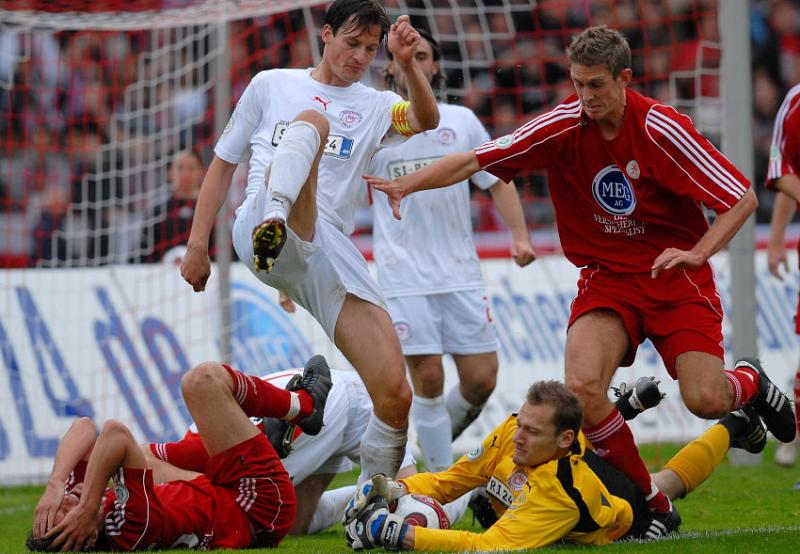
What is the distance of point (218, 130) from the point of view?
939cm

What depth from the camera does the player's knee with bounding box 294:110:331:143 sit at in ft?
16.0

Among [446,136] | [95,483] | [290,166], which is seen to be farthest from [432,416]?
[95,483]

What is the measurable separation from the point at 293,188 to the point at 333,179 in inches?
30.2

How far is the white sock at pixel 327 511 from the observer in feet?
19.3

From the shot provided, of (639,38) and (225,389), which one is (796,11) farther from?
(225,389)

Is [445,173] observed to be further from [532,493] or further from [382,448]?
[532,493]

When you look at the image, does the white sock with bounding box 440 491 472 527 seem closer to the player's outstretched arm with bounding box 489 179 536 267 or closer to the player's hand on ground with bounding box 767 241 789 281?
the player's outstretched arm with bounding box 489 179 536 267

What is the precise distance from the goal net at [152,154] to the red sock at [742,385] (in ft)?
12.6

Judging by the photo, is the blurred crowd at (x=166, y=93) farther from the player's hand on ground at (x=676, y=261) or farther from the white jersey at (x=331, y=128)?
the player's hand on ground at (x=676, y=261)

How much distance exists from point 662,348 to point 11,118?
264 inches

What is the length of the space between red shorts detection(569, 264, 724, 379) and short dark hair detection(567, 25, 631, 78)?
34.5 inches

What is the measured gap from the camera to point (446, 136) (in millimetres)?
7137

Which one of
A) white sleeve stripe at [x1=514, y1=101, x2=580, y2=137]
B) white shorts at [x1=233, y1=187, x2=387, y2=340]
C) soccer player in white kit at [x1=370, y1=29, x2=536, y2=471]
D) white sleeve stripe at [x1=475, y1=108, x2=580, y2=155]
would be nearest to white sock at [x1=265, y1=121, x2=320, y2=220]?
white shorts at [x1=233, y1=187, x2=387, y2=340]

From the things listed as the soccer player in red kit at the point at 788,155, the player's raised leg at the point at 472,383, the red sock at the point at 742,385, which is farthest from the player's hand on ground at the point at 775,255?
the red sock at the point at 742,385
